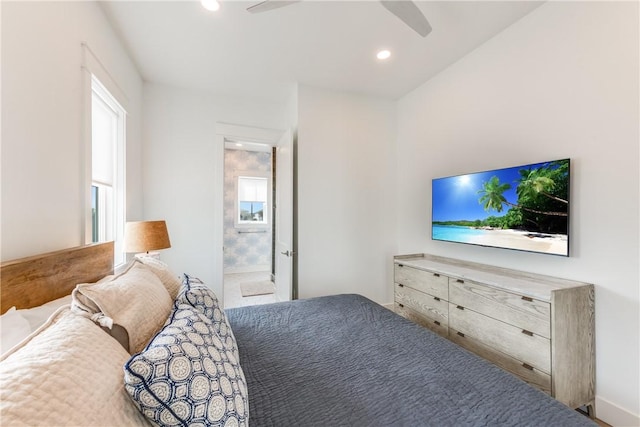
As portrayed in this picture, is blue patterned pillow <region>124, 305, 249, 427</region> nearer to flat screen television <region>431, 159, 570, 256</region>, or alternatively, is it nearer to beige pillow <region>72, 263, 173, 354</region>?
beige pillow <region>72, 263, 173, 354</region>

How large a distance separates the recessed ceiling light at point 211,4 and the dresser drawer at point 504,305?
2.73m

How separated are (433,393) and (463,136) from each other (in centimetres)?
234

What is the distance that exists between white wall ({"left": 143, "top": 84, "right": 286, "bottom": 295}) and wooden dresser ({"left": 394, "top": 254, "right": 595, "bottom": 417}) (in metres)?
2.54

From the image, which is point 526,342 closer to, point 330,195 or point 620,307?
point 620,307

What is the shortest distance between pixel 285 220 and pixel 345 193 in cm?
79

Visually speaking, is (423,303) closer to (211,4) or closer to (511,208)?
(511,208)

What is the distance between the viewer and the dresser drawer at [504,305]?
63.1 inches

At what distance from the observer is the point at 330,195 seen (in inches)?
124

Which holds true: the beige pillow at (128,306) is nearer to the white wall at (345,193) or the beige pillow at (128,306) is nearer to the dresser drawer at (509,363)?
the white wall at (345,193)

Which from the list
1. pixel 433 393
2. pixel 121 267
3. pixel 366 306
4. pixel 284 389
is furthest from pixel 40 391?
pixel 121 267

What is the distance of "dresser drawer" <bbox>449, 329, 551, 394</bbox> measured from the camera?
5.18 feet

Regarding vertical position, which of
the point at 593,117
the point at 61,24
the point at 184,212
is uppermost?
the point at 61,24

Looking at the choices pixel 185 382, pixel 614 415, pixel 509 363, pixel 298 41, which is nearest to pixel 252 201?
pixel 298 41

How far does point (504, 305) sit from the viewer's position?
181cm
